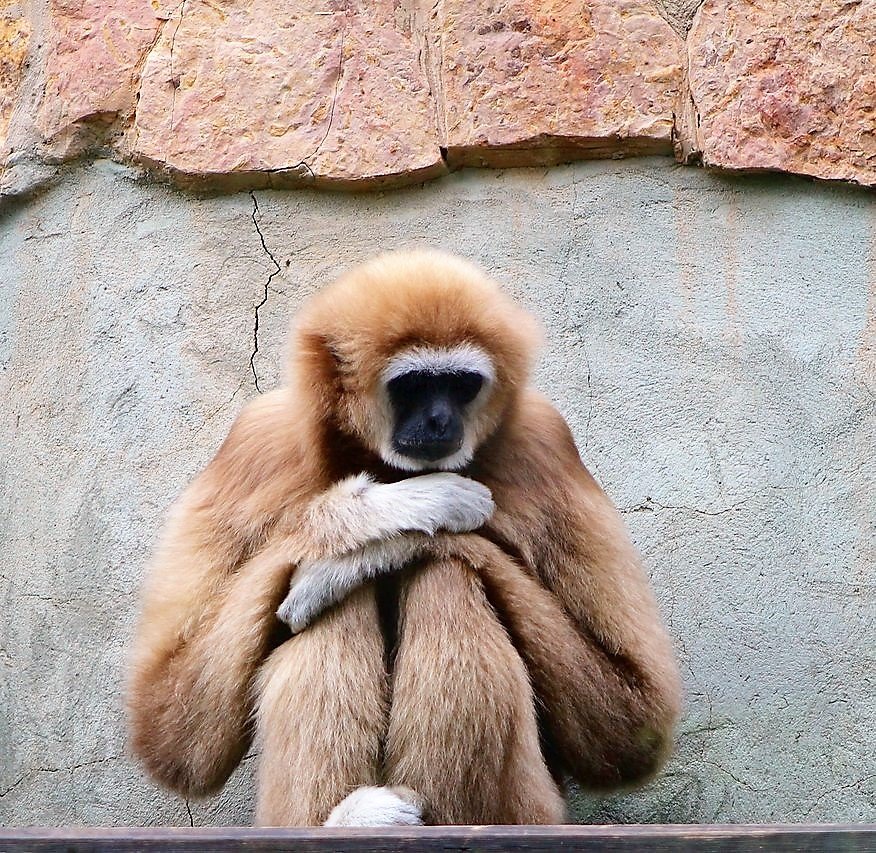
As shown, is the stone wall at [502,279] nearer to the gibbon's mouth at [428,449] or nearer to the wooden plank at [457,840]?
the gibbon's mouth at [428,449]

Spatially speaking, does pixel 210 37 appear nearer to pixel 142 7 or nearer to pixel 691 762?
pixel 142 7

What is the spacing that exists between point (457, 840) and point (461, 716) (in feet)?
2.27

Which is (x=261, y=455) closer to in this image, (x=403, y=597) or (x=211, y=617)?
(x=211, y=617)

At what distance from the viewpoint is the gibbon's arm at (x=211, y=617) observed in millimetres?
3295

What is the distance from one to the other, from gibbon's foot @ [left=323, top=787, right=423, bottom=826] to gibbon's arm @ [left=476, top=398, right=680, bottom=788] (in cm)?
47

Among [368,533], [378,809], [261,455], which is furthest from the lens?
[261,455]

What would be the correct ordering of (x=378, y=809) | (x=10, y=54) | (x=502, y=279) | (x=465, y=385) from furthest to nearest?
1. (x=10, y=54)
2. (x=502, y=279)
3. (x=465, y=385)
4. (x=378, y=809)

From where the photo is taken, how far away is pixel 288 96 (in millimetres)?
4664

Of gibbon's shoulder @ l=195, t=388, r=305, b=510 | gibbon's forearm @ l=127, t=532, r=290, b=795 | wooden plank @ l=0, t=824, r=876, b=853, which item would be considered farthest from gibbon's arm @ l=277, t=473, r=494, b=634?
wooden plank @ l=0, t=824, r=876, b=853

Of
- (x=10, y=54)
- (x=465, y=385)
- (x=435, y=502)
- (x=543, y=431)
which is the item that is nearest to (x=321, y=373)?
(x=465, y=385)

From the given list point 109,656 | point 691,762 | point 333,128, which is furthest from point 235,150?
point 691,762

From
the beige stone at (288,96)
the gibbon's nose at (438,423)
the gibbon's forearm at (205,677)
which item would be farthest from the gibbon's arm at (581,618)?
the beige stone at (288,96)

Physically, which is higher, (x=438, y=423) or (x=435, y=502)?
(x=438, y=423)

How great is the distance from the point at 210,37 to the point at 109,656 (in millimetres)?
2211
